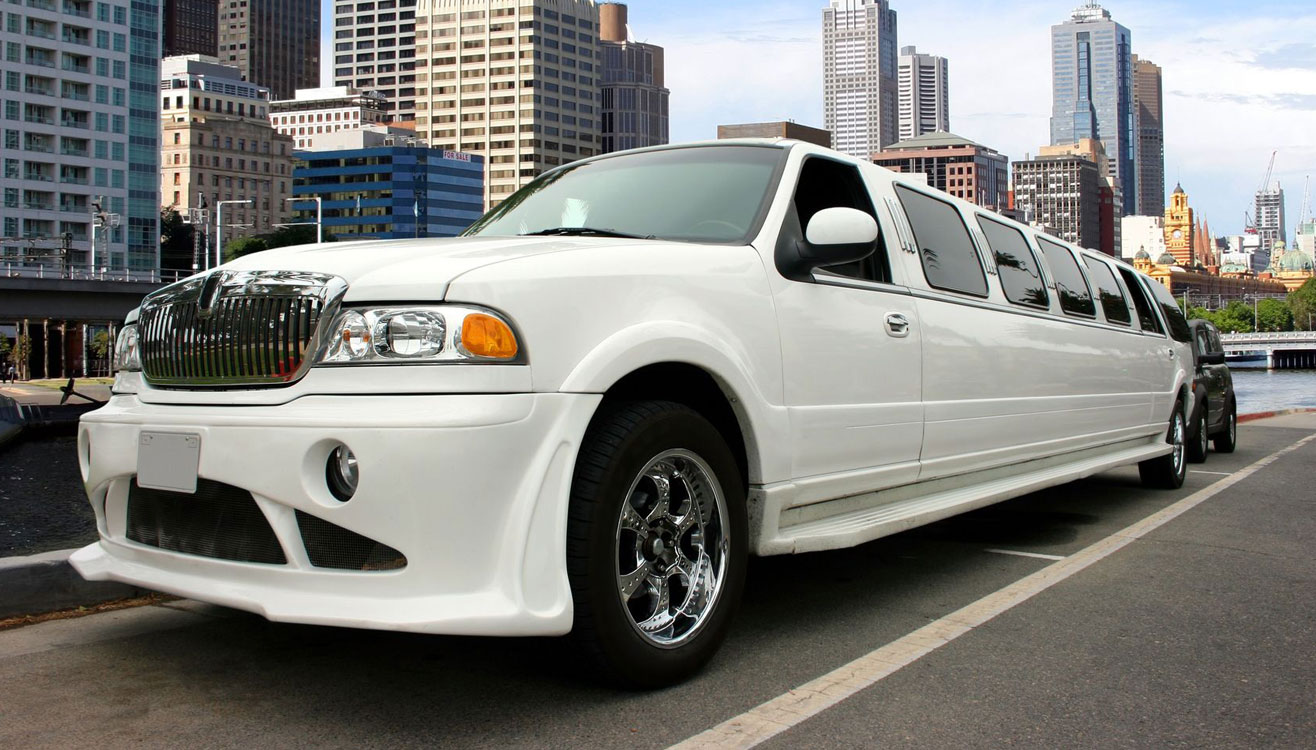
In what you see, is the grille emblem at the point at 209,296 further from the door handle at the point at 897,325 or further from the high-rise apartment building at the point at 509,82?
the high-rise apartment building at the point at 509,82

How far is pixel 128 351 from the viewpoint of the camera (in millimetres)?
3729

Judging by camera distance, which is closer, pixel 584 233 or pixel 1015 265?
pixel 584 233

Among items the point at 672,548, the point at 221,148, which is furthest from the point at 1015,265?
the point at 221,148

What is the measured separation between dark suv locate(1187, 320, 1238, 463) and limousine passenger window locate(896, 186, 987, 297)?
5647mm

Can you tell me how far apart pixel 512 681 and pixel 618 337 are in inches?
43.6

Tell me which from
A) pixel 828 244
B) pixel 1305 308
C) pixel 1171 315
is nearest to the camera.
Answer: pixel 828 244

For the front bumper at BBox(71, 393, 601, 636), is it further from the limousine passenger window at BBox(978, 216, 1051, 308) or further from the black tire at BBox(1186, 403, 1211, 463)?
the black tire at BBox(1186, 403, 1211, 463)

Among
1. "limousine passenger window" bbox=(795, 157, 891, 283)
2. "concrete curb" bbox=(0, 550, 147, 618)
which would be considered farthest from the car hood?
"concrete curb" bbox=(0, 550, 147, 618)

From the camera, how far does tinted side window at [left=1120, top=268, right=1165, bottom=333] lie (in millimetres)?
8373

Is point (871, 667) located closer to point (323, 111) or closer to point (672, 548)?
point (672, 548)

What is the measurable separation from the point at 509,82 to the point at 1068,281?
184 m

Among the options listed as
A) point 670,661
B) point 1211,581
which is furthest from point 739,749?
point 1211,581

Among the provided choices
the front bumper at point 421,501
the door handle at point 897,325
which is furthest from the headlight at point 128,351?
the door handle at point 897,325

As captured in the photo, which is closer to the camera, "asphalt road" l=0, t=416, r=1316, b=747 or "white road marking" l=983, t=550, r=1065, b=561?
"asphalt road" l=0, t=416, r=1316, b=747
